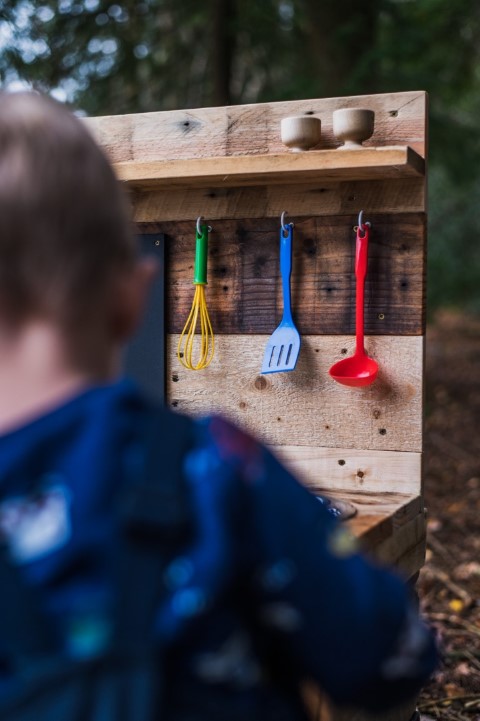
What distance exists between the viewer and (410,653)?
87cm

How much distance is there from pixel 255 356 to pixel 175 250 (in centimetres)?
35

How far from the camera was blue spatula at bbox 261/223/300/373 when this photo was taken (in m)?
2.07

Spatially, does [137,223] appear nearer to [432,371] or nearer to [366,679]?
[366,679]

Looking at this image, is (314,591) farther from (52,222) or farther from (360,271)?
(360,271)

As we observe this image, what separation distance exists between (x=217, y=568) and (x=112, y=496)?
11cm

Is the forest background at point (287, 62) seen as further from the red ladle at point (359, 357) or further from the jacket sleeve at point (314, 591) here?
the jacket sleeve at point (314, 591)

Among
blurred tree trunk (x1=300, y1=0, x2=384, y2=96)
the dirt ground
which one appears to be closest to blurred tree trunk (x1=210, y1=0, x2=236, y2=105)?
blurred tree trunk (x1=300, y1=0, x2=384, y2=96)

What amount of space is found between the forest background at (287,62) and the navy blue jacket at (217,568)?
2.79 m

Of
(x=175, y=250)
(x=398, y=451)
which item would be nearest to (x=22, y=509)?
(x=398, y=451)

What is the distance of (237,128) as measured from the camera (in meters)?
2.12

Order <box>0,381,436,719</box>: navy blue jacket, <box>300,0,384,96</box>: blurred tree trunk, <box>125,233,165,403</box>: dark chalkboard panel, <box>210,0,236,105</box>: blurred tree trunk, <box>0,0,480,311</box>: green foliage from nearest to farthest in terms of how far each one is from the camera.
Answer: <box>0,381,436,719</box>: navy blue jacket
<box>125,233,165,403</box>: dark chalkboard panel
<box>0,0,480,311</box>: green foliage
<box>210,0,236,105</box>: blurred tree trunk
<box>300,0,384,96</box>: blurred tree trunk

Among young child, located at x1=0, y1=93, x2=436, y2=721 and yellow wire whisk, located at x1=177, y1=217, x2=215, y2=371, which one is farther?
yellow wire whisk, located at x1=177, y1=217, x2=215, y2=371

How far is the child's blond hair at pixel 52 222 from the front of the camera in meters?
0.77

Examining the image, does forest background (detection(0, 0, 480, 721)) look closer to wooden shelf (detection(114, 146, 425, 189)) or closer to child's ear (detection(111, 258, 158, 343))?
wooden shelf (detection(114, 146, 425, 189))
